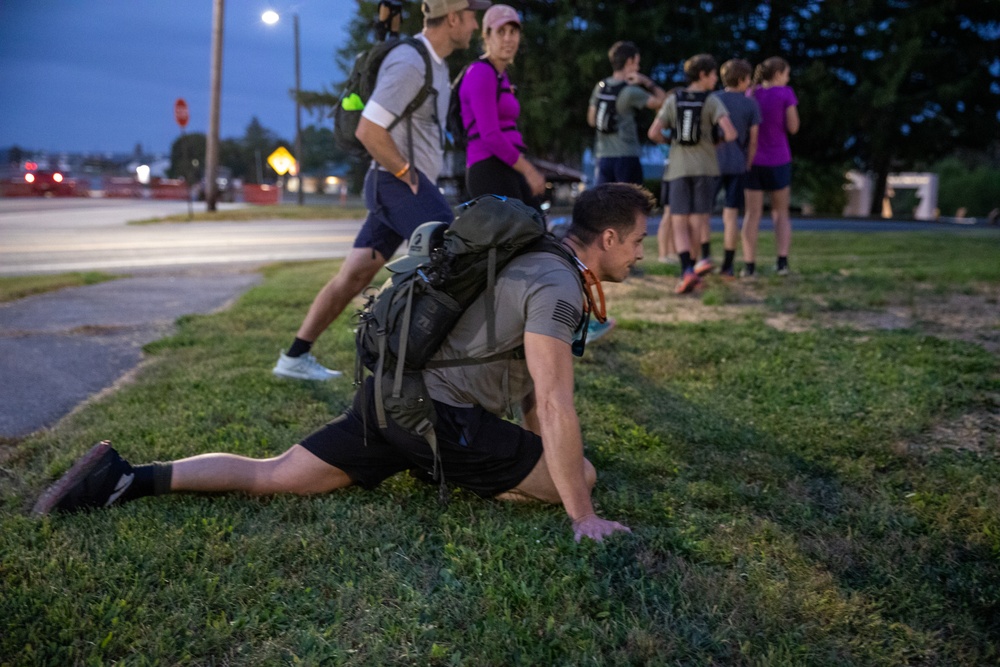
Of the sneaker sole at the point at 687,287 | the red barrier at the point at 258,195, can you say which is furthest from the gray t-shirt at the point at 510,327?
the red barrier at the point at 258,195

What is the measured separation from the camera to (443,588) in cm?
259

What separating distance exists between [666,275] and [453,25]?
5082mm

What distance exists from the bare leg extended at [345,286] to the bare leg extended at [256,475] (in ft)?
5.44

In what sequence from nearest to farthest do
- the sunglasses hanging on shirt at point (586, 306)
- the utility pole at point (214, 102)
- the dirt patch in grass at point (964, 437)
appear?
the sunglasses hanging on shirt at point (586, 306)
the dirt patch in grass at point (964, 437)
the utility pole at point (214, 102)

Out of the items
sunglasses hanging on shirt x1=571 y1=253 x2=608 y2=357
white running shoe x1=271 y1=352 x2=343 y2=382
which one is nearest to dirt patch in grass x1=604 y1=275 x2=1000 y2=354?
white running shoe x1=271 y1=352 x2=343 y2=382

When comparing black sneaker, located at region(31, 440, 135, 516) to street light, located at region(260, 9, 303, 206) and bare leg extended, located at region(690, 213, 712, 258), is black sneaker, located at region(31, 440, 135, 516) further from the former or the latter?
street light, located at region(260, 9, 303, 206)

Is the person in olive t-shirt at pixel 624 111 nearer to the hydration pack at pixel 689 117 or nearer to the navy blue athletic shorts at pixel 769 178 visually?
the hydration pack at pixel 689 117

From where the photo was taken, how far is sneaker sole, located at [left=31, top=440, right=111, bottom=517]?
3.04 metres

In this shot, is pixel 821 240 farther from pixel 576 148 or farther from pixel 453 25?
pixel 576 148

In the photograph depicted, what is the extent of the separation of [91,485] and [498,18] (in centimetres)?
339

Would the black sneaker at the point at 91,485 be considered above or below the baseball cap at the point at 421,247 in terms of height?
below

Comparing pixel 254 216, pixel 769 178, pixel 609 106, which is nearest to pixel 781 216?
pixel 769 178

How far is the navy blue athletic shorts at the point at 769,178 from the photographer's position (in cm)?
869

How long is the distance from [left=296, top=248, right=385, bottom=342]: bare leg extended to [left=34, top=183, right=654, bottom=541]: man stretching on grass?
1.67 m
